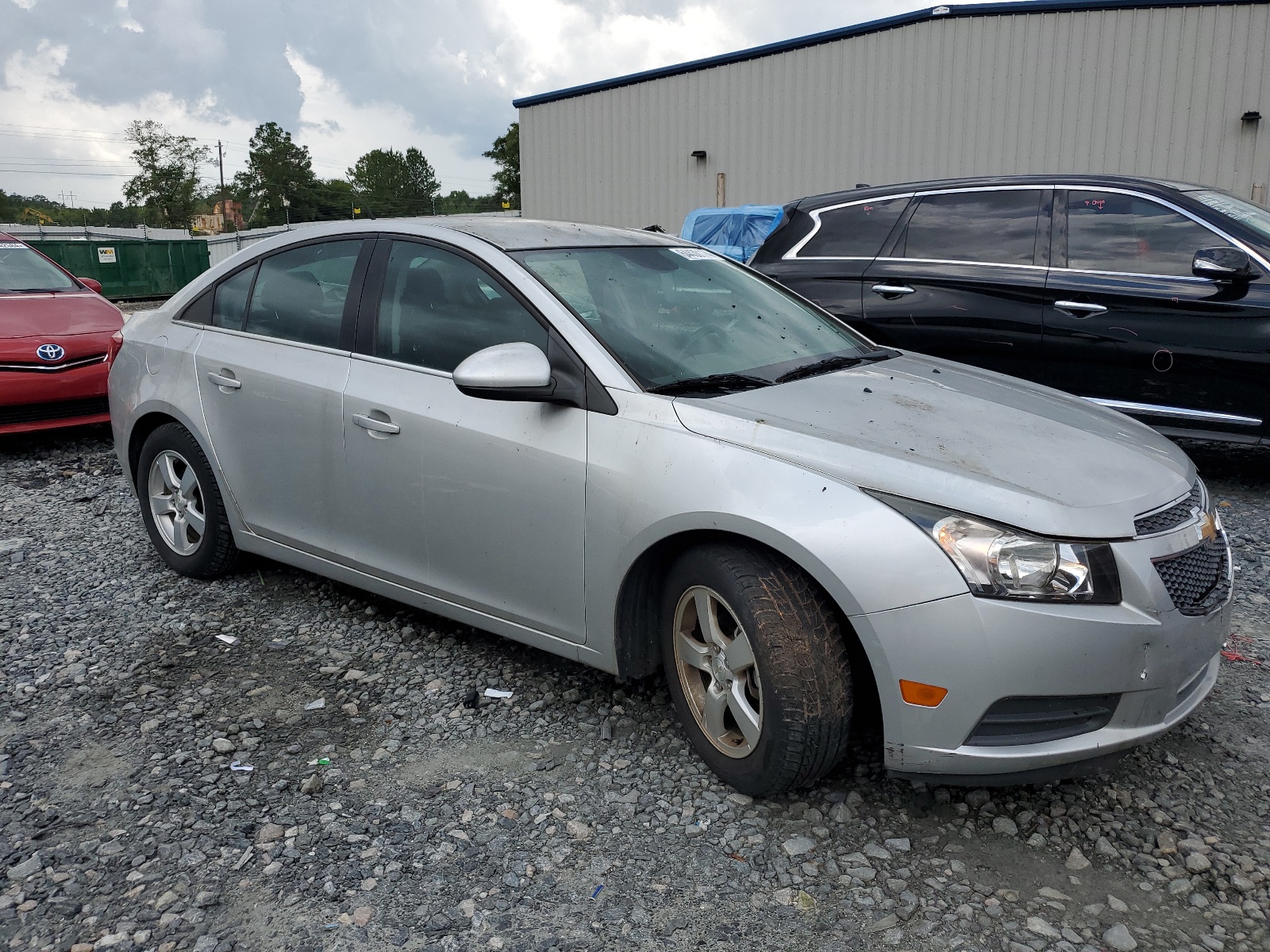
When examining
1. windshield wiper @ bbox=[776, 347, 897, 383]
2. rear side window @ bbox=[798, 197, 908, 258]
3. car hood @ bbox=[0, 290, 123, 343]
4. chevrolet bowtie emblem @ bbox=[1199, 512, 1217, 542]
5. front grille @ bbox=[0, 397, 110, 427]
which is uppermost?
rear side window @ bbox=[798, 197, 908, 258]

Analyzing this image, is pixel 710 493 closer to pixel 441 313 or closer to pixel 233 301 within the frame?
pixel 441 313

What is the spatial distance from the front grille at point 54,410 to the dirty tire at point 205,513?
2.71 meters

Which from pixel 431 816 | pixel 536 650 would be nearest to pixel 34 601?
pixel 536 650

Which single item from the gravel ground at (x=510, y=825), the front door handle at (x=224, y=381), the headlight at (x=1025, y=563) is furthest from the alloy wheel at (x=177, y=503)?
the headlight at (x=1025, y=563)

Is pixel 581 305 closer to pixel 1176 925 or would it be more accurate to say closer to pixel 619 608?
pixel 619 608

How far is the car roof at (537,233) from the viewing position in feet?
11.6

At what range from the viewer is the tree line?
79188mm

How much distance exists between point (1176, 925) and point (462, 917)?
162 centimetres

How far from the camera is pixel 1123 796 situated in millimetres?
2793

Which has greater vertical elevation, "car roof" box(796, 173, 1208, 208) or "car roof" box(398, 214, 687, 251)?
"car roof" box(796, 173, 1208, 208)

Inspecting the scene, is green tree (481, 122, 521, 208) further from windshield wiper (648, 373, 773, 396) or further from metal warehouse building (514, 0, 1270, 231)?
windshield wiper (648, 373, 773, 396)

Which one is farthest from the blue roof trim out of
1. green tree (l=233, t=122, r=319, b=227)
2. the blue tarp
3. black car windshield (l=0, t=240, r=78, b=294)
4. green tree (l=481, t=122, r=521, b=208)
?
green tree (l=233, t=122, r=319, b=227)

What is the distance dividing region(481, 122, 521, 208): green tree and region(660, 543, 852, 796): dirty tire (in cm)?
6842

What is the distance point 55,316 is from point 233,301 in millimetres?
4240
